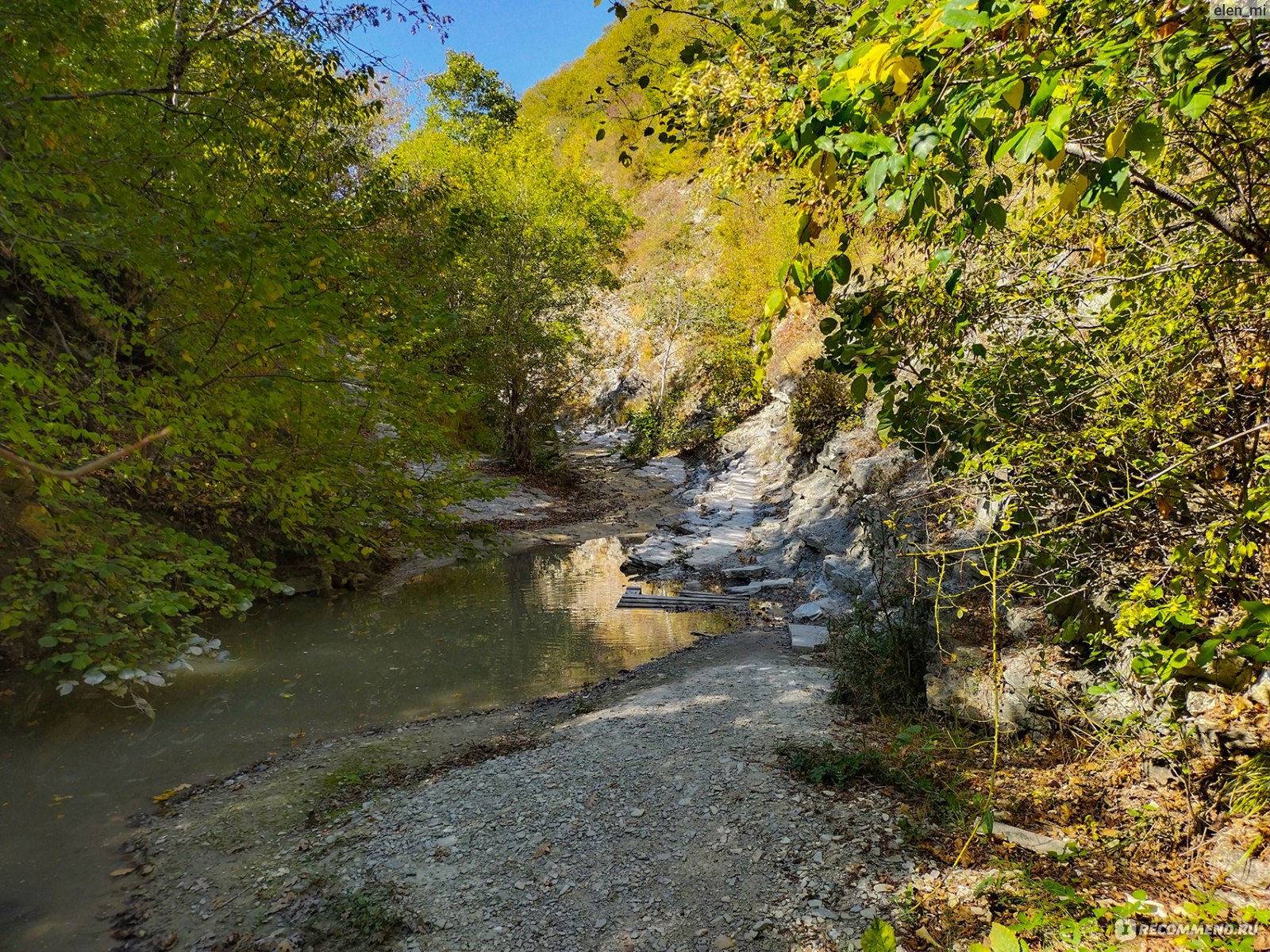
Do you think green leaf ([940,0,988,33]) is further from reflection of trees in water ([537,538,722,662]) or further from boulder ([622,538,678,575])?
boulder ([622,538,678,575])

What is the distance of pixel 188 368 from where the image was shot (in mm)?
4219

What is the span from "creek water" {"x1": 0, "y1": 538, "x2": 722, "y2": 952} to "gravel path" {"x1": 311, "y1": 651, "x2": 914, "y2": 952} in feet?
7.03

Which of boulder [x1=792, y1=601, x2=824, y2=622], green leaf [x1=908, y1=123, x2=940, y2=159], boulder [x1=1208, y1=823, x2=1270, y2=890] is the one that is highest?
green leaf [x1=908, y1=123, x2=940, y2=159]

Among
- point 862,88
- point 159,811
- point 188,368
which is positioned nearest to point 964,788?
point 862,88

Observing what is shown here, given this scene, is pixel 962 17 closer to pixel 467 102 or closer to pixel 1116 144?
pixel 1116 144

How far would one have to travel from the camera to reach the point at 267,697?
7691 mm

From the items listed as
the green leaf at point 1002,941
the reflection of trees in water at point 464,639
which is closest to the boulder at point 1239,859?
the green leaf at point 1002,941

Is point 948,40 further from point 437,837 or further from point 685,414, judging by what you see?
point 685,414

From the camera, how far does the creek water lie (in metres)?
4.68

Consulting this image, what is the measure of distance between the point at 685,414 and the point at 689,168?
984 inches
